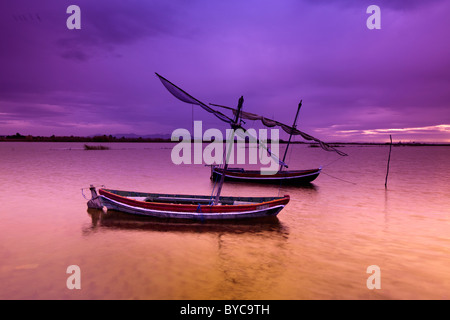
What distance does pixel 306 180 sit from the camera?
30531 millimetres

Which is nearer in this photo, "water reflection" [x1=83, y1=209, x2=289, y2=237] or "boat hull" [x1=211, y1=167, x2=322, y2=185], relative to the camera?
"water reflection" [x1=83, y1=209, x2=289, y2=237]

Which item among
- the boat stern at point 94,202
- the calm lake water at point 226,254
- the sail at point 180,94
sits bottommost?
the calm lake water at point 226,254

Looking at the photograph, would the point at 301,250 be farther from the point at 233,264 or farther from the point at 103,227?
the point at 103,227

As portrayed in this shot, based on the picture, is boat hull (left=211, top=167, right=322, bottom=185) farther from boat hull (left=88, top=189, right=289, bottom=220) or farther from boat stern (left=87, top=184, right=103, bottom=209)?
boat stern (left=87, top=184, right=103, bottom=209)

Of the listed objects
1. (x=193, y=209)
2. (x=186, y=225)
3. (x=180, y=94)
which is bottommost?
(x=186, y=225)

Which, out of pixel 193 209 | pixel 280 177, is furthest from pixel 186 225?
pixel 280 177

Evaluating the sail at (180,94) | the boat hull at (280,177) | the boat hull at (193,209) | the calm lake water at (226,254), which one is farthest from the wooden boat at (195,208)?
the boat hull at (280,177)

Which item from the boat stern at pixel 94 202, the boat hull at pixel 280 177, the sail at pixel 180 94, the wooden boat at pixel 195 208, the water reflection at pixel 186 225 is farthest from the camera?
the boat hull at pixel 280 177

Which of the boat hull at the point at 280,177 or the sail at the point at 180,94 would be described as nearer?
the sail at the point at 180,94

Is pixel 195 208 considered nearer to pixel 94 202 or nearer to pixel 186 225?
pixel 186 225

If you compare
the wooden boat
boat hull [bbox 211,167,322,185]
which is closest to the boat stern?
the wooden boat

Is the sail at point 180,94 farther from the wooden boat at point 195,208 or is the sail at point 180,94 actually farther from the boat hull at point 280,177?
the boat hull at point 280,177

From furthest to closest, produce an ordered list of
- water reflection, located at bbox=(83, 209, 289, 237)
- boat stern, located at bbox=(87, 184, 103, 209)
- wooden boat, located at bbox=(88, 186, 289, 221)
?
boat stern, located at bbox=(87, 184, 103, 209) → wooden boat, located at bbox=(88, 186, 289, 221) → water reflection, located at bbox=(83, 209, 289, 237)

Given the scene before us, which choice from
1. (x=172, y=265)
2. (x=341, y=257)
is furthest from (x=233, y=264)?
(x=341, y=257)
